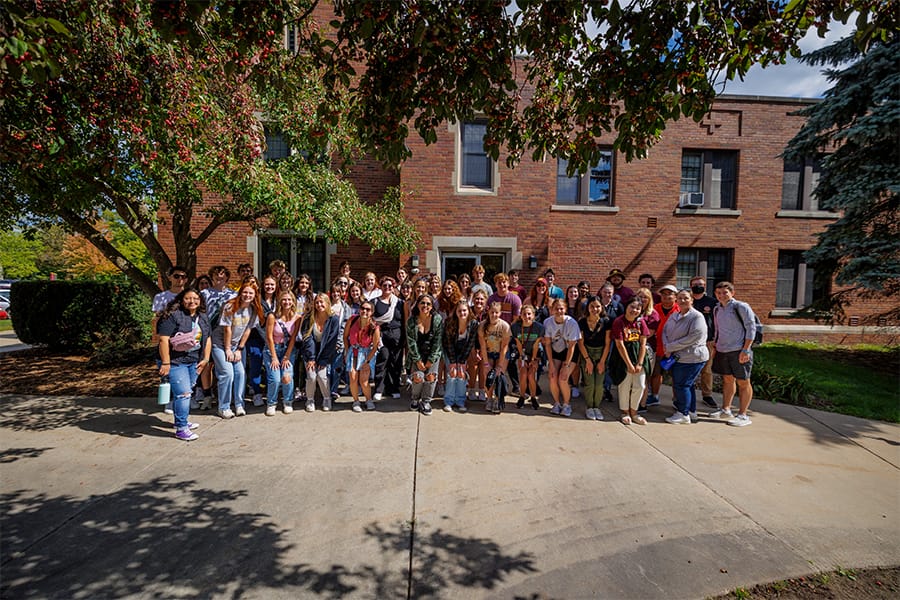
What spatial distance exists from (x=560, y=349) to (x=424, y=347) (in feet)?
6.30

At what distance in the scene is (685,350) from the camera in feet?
18.4

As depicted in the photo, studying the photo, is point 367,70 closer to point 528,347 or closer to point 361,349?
point 361,349

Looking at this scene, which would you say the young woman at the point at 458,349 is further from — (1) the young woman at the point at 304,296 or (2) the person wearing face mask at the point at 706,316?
(2) the person wearing face mask at the point at 706,316

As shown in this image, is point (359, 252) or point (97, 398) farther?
point (359, 252)

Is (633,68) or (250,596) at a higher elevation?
(633,68)

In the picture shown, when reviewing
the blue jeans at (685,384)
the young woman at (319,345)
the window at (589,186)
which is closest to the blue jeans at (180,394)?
the young woman at (319,345)

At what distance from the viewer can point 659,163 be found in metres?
12.1

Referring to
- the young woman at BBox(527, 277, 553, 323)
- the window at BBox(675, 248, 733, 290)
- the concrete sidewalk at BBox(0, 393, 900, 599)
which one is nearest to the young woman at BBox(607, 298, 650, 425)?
the concrete sidewalk at BBox(0, 393, 900, 599)

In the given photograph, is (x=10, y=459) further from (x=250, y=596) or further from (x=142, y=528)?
(x=250, y=596)

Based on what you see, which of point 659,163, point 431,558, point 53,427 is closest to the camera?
point 431,558

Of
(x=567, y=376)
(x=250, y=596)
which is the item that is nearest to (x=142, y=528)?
(x=250, y=596)

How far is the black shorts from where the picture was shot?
5574mm

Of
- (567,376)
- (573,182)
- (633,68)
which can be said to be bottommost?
(567,376)

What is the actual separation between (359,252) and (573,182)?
6456mm
